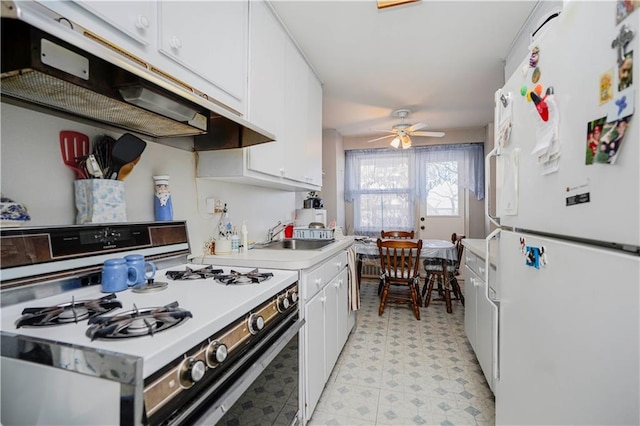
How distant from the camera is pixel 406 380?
1.99 meters

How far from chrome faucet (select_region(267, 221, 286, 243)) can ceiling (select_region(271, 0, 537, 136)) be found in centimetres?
145

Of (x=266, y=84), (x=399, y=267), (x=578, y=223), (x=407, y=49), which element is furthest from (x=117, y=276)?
(x=399, y=267)

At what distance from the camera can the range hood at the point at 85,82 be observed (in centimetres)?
67

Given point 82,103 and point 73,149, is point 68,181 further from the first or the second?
point 82,103

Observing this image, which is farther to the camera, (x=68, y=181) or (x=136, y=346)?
(x=68, y=181)

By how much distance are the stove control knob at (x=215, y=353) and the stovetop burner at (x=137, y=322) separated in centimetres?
10

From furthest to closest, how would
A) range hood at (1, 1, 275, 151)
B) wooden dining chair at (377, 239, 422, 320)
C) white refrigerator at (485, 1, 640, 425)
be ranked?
wooden dining chair at (377, 239, 422, 320) < range hood at (1, 1, 275, 151) < white refrigerator at (485, 1, 640, 425)

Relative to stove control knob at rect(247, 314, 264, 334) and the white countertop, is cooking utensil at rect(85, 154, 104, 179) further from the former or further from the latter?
stove control knob at rect(247, 314, 264, 334)

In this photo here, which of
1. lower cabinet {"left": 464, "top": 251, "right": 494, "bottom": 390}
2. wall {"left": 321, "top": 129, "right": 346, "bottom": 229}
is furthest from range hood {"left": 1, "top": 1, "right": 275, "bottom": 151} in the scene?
wall {"left": 321, "top": 129, "right": 346, "bottom": 229}

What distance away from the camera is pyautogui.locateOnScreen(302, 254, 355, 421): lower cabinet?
1479 millimetres

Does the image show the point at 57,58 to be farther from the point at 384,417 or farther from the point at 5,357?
the point at 384,417

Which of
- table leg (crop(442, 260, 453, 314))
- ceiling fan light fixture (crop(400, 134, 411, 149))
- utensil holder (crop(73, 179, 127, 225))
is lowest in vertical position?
table leg (crop(442, 260, 453, 314))

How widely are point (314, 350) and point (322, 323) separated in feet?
0.57

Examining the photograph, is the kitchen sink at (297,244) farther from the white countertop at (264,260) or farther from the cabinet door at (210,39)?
the cabinet door at (210,39)
